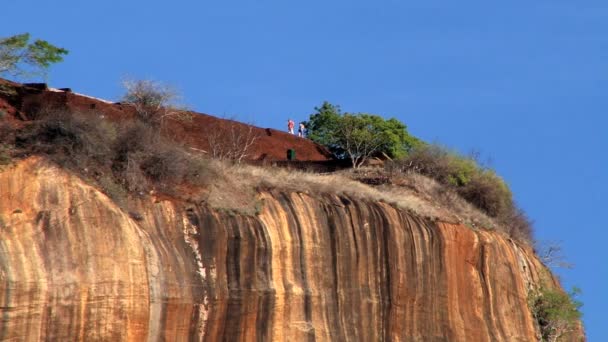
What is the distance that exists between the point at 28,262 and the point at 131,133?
6.69 m

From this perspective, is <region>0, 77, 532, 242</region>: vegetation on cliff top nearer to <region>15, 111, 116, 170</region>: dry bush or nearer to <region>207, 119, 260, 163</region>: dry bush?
<region>15, 111, 116, 170</region>: dry bush

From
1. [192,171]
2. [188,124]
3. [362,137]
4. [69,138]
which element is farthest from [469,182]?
[69,138]

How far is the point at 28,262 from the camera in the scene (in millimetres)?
30969

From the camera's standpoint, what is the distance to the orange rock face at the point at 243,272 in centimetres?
3144

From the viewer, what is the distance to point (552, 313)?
4625 cm

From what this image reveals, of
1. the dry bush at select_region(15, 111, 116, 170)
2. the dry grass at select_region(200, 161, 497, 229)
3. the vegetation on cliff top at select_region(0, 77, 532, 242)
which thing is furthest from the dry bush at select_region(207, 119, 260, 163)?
the dry bush at select_region(15, 111, 116, 170)

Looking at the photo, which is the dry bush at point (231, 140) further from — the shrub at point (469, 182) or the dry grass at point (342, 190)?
the shrub at point (469, 182)

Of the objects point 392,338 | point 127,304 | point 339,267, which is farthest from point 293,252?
point 127,304

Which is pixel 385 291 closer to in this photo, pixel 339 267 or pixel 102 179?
pixel 339 267

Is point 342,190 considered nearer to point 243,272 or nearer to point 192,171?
point 192,171

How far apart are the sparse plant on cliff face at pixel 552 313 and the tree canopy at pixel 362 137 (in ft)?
27.8

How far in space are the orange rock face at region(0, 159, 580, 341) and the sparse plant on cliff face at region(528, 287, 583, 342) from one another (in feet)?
2.89

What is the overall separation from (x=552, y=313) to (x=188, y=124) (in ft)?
42.2

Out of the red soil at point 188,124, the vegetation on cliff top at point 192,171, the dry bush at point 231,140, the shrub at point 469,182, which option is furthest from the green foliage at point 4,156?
the shrub at point 469,182
